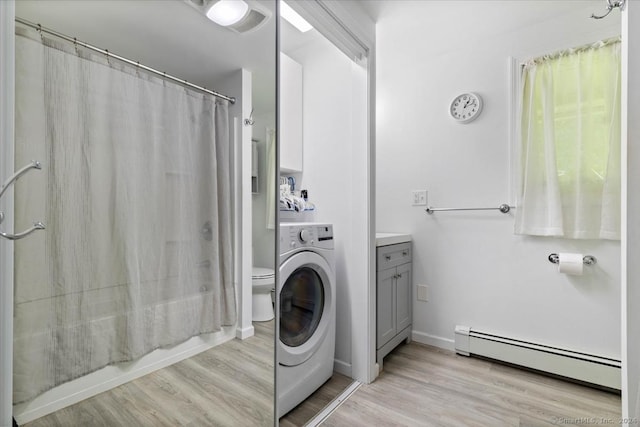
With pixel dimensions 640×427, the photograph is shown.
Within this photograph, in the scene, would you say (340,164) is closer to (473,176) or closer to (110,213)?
(473,176)

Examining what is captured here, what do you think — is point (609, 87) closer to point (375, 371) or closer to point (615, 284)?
point (615, 284)

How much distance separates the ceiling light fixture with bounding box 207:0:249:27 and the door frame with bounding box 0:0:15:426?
0.58 m

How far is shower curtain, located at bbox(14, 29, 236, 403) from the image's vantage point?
2.28 feet

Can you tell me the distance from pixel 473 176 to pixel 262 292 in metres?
1.81

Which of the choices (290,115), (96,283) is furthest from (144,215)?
(290,115)

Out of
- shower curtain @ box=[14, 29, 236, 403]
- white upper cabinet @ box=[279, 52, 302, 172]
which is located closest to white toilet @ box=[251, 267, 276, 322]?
shower curtain @ box=[14, 29, 236, 403]

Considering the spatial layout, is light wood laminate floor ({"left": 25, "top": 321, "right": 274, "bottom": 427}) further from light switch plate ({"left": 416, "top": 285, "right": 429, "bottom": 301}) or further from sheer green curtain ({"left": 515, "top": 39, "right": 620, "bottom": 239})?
→ sheer green curtain ({"left": 515, "top": 39, "right": 620, "bottom": 239})

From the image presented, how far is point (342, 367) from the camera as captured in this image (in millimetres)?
1907

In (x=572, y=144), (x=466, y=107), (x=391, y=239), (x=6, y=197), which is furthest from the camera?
(x=466, y=107)

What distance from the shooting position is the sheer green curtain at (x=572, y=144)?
5.60 ft

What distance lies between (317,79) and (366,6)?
1.89ft

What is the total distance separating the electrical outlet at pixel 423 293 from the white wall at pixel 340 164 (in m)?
0.82

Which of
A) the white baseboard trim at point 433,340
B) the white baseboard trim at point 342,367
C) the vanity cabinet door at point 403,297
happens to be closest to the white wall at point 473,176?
the white baseboard trim at point 433,340

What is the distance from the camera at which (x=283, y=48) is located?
226 cm
